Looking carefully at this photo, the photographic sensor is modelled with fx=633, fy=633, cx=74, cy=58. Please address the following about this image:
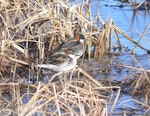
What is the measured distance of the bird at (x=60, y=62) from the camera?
305 inches

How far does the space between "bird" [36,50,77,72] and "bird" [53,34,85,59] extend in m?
0.20

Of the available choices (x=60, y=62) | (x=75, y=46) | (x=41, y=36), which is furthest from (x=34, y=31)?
(x=60, y=62)

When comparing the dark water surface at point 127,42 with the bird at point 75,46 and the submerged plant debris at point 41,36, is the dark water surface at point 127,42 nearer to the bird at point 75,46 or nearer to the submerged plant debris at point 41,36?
the submerged plant debris at point 41,36

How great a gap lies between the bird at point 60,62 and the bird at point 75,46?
20 centimetres

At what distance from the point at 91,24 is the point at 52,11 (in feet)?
2.08

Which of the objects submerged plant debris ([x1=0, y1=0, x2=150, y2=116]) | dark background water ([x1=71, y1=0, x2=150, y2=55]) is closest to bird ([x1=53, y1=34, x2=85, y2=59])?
submerged plant debris ([x1=0, y1=0, x2=150, y2=116])

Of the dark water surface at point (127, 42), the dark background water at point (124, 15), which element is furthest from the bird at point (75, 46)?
the dark background water at point (124, 15)

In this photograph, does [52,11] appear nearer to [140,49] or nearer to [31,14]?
[31,14]

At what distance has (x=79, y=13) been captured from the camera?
8.71 metres

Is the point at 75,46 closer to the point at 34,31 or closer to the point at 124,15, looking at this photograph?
the point at 34,31

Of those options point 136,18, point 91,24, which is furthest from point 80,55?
point 136,18

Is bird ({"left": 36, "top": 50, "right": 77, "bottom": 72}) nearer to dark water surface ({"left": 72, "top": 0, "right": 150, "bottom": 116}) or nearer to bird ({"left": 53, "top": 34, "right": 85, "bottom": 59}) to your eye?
bird ({"left": 53, "top": 34, "right": 85, "bottom": 59})

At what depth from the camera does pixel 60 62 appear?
7.80m

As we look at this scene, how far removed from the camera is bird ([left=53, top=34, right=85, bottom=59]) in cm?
820
